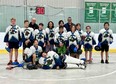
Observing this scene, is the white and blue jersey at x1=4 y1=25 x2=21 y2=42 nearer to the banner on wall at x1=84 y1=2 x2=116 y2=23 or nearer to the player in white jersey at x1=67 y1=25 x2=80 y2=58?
the player in white jersey at x1=67 y1=25 x2=80 y2=58

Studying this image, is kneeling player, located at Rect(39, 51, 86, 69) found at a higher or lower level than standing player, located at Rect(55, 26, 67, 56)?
lower

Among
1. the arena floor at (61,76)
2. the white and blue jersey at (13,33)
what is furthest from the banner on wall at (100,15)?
the white and blue jersey at (13,33)

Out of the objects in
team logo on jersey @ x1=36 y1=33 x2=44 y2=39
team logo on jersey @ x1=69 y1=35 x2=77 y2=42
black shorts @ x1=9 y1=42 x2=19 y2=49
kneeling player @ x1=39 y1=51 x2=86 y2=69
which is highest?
team logo on jersey @ x1=36 y1=33 x2=44 y2=39

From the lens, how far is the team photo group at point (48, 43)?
1362 centimetres

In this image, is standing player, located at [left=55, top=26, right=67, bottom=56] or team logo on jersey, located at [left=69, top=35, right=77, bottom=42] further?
team logo on jersey, located at [left=69, top=35, right=77, bottom=42]

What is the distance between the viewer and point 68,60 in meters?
13.8

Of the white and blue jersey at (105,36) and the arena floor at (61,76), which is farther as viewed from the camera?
the white and blue jersey at (105,36)

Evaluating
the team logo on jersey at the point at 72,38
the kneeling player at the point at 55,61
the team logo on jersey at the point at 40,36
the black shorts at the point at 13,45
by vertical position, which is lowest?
the kneeling player at the point at 55,61

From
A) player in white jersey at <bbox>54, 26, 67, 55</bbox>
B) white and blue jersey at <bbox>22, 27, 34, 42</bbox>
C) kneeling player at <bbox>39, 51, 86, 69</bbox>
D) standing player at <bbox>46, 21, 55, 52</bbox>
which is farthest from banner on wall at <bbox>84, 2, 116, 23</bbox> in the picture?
kneeling player at <bbox>39, 51, 86, 69</bbox>

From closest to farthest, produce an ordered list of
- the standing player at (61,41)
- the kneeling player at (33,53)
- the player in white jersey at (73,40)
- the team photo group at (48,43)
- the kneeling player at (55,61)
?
the kneeling player at (55,61)
the team photo group at (48,43)
the kneeling player at (33,53)
the standing player at (61,41)
the player in white jersey at (73,40)

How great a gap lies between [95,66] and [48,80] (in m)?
3.73

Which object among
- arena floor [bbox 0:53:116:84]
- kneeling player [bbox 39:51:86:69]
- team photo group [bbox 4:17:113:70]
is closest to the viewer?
arena floor [bbox 0:53:116:84]

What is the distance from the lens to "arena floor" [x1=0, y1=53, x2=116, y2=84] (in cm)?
1108

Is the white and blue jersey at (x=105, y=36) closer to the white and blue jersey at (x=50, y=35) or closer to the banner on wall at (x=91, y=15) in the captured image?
the white and blue jersey at (x=50, y=35)
